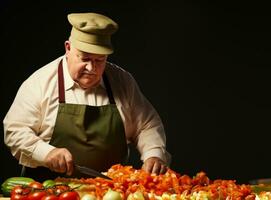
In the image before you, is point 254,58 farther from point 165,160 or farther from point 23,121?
point 23,121

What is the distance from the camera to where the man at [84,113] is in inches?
173

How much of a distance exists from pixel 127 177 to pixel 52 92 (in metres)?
0.92

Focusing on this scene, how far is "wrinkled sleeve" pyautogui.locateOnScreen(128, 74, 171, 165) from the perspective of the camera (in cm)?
465

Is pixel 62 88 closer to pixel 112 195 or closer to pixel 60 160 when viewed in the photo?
pixel 60 160

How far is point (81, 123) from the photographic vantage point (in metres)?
4.53

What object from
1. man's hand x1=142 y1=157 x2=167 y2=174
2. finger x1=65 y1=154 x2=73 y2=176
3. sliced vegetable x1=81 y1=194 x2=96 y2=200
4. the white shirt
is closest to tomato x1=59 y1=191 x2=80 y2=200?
sliced vegetable x1=81 y1=194 x2=96 y2=200

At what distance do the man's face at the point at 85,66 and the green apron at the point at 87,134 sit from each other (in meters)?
0.12

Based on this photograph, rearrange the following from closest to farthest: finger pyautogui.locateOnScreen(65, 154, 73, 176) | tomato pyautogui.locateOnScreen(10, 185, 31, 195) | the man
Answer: tomato pyautogui.locateOnScreen(10, 185, 31, 195) < finger pyautogui.locateOnScreen(65, 154, 73, 176) < the man

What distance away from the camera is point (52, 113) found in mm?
4504

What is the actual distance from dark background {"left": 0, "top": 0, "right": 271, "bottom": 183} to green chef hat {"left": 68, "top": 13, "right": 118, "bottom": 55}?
4.99 ft

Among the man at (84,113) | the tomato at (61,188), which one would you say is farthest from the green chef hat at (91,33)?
the tomato at (61,188)

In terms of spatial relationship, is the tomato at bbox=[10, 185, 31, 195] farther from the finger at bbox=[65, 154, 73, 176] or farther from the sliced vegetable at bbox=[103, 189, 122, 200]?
the finger at bbox=[65, 154, 73, 176]

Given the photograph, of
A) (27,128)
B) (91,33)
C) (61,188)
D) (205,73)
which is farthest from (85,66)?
(205,73)

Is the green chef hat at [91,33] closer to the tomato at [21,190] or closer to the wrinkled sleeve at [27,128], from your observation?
the wrinkled sleeve at [27,128]
